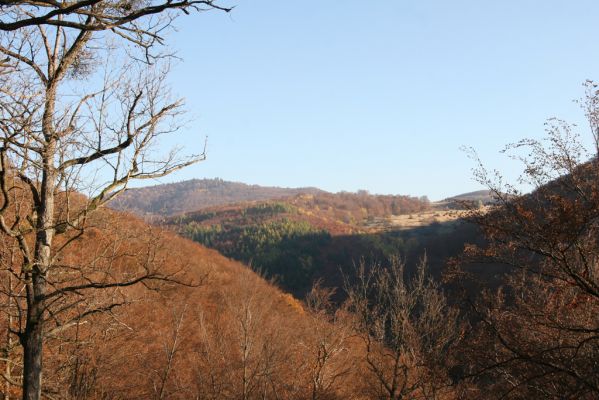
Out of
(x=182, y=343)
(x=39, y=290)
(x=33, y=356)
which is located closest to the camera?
(x=33, y=356)

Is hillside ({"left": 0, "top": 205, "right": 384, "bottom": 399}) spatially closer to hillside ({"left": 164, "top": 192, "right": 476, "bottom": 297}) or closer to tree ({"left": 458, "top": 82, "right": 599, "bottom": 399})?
tree ({"left": 458, "top": 82, "right": 599, "bottom": 399})

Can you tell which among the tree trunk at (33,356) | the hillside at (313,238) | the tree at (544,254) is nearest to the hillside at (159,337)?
the tree trunk at (33,356)

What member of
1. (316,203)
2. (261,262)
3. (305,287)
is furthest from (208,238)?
(316,203)

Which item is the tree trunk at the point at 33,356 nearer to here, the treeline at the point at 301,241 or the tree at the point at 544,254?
the tree at the point at 544,254

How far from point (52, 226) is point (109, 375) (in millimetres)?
17648

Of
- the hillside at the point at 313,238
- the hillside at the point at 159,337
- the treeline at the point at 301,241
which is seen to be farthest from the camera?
the hillside at the point at 313,238

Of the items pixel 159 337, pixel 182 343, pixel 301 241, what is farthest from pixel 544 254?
pixel 301 241

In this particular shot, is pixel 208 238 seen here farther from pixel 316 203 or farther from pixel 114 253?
pixel 114 253

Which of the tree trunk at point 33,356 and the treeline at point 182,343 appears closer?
the tree trunk at point 33,356

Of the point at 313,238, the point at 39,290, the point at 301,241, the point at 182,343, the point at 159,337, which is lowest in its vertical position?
the point at 182,343

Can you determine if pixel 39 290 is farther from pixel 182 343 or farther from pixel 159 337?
pixel 182 343

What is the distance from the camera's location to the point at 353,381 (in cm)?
3259

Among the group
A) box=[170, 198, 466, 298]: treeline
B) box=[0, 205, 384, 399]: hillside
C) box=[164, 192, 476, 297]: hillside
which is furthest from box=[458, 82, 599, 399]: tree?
box=[170, 198, 466, 298]: treeline

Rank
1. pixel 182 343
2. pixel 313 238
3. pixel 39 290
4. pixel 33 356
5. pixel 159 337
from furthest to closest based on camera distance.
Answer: pixel 313 238, pixel 182 343, pixel 159 337, pixel 39 290, pixel 33 356
